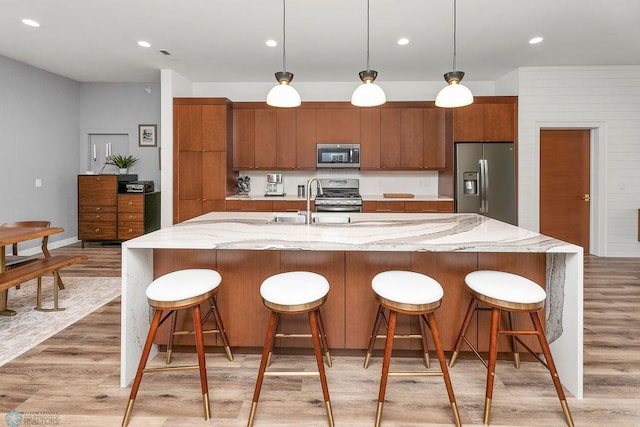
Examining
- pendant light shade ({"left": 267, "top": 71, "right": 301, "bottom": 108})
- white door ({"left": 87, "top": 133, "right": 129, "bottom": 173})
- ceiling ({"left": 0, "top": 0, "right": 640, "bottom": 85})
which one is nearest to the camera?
pendant light shade ({"left": 267, "top": 71, "right": 301, "bottom": 108})

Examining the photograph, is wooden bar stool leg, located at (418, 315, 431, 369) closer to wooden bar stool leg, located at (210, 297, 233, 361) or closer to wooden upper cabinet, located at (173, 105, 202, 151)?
wooden bar stool leg, located at (210, 297, 233, 361)

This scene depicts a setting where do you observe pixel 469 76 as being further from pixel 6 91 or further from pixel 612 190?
pixel 6 91

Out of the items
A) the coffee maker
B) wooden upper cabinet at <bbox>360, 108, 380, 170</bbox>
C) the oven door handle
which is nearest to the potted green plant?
the coffee maker

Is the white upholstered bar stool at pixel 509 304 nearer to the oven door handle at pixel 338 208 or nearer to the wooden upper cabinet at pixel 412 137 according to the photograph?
the oven door handle at pixel 338 208

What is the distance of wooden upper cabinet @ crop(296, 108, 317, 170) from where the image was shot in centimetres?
583

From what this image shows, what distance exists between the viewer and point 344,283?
96.0 inches

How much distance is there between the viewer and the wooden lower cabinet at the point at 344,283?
7.85ft

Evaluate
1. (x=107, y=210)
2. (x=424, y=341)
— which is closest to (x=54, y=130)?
(x=107, y=210)

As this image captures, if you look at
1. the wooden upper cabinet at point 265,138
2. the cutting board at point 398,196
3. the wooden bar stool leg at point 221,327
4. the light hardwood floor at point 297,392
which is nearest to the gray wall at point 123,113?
the wooden upper cabinet at point 265,138

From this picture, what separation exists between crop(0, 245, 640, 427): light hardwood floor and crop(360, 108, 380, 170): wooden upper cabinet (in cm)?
368

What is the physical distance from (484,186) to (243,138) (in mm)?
3519

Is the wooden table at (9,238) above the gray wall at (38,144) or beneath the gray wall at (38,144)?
beneath

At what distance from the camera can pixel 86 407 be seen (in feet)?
6.54

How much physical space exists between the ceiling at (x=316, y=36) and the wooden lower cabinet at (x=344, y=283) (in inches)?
94.7
